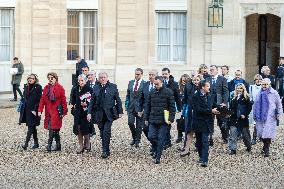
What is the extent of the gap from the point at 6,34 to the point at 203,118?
682 inches

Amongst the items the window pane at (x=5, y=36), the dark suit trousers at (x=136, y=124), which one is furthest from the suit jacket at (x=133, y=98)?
the window pane at (x=5, y=36)

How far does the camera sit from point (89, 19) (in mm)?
32688

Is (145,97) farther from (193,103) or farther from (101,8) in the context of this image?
(101,8)

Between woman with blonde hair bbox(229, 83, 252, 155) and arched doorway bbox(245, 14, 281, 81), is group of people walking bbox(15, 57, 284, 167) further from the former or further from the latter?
arched doorway bbox(245, 14, 281, 81)

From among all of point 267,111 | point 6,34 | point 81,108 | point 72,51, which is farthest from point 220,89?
point 6,34

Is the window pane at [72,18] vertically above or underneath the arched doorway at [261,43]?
above

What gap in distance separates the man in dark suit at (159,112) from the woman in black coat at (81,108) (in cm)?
154

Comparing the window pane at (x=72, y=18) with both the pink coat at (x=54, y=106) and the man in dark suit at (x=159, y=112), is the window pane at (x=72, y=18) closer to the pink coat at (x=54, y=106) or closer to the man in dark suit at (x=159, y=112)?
the pink coat at (x=54, y=106)

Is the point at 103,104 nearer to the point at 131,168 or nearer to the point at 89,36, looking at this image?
the point at 131,168

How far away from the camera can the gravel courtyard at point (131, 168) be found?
1440 centimetres

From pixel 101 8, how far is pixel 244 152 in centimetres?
1518

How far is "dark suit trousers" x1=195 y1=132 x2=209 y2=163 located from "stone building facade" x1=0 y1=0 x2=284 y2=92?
51.3 ft

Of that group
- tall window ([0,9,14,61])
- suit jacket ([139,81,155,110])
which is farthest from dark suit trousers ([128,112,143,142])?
tall window ([0,9,14,61])

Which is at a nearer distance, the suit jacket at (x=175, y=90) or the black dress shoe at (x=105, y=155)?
the black dress shoe at (x=105, y=155)
